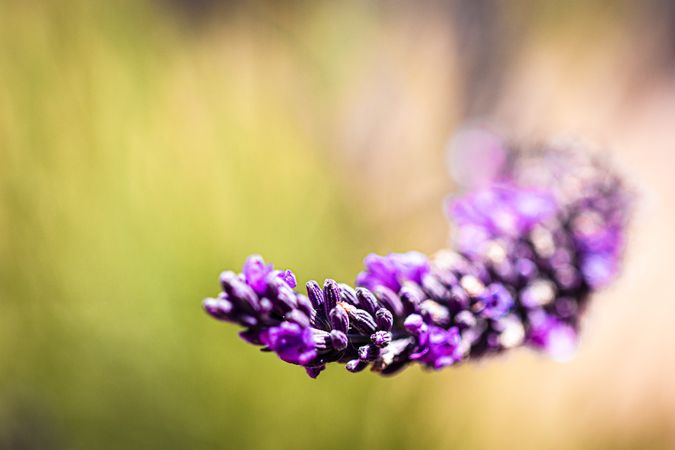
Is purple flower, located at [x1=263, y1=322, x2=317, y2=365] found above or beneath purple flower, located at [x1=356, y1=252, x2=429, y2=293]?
beneath

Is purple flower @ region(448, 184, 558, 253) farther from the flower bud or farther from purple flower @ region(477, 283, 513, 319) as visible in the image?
the flower bud

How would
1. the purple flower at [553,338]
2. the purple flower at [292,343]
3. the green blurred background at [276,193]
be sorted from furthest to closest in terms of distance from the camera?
1. the green blurred background at [276,193]
2. the purple flower at [553,338]
3. the purple flower at [292,343]

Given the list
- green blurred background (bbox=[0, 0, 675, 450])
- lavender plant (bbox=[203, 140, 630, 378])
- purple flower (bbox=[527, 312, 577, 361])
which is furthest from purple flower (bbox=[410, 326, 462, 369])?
green blurred background (bbox=[0, 0, 675, 450])

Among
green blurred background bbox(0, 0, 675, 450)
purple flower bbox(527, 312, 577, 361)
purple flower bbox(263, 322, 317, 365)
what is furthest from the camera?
green blurred background bbox(0, 0, 675, 450)

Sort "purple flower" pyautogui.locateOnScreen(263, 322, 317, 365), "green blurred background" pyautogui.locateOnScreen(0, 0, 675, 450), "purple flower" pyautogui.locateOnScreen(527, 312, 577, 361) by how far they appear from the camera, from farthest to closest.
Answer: "green blurred background" pyautogui.locateOnScreen(0, 0, 675, 450) → "purple flower" pyautogui.locateOnScreen(527, 312, 577, 361) → "purple flower" pyautogui.locateOnScreen(263, 322, 317, 365)

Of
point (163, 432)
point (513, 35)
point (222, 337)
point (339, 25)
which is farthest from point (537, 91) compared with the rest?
point (163, 432)

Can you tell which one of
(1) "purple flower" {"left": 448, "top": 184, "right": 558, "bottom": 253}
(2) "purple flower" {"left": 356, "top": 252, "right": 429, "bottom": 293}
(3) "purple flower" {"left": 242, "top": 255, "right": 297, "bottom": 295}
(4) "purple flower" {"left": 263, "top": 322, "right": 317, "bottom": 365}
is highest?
(1) "purple flower" {"left": 448, "top": 184, "right": 558, "bottom": 253}

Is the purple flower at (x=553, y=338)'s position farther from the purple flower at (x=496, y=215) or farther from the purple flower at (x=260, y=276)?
the purple flower at (x=260, y=276)

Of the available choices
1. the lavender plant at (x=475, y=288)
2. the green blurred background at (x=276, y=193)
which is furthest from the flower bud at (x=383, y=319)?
the green blurred background at (x=276, y=193)
